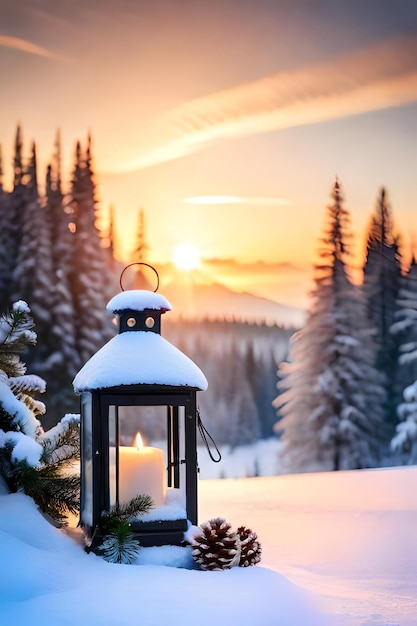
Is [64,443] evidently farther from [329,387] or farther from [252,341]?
[329,387]

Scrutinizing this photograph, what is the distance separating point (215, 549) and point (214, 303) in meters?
3.76

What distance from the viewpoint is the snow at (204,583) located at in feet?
5.99

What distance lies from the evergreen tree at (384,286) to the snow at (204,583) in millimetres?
3193

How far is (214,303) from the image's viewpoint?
5949 mm

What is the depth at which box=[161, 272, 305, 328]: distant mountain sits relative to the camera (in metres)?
5.91

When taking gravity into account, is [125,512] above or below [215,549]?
above

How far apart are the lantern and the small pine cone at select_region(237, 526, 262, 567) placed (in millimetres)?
159

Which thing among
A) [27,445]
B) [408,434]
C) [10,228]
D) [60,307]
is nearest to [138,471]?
[27,445]

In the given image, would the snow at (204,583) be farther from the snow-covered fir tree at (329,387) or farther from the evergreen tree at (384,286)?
the evergreen tree at (384,286)

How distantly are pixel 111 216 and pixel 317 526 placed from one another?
3.24 m

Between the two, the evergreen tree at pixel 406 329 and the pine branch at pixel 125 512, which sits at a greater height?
the evergreen tree at pixel 406 329

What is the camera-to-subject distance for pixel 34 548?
210cm

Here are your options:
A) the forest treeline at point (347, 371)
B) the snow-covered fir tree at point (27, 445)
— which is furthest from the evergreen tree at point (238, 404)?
the snow-covered fir tree at point (27, 445)

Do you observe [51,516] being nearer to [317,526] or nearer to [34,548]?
[34,548]
